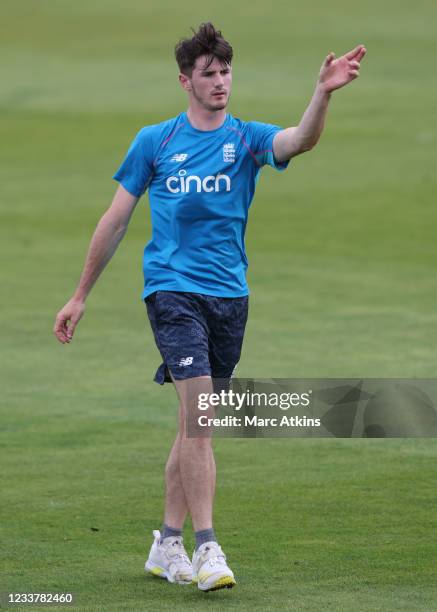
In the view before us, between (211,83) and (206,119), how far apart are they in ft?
0.55

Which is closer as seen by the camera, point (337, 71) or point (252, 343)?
point (337, 71)

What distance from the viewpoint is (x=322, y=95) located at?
6594 millimetres

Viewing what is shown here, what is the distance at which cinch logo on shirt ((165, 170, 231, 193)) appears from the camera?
22.7ft

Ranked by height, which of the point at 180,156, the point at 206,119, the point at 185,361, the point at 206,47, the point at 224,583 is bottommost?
the point at 224,583

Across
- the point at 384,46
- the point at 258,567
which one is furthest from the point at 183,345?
the point at 384,46

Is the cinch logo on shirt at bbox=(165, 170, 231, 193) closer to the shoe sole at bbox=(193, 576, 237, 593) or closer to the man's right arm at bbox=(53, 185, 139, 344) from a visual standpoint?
the man's right arm at bbox=(53, 185, 139, 344)

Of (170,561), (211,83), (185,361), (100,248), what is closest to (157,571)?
(170,561)

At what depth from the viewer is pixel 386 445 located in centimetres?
991

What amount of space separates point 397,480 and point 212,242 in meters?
2.54

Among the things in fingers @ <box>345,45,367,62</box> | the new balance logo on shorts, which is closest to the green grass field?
the new balance logo on shorts

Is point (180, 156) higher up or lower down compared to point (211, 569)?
higher up

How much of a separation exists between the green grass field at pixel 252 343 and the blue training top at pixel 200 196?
4.37 feet

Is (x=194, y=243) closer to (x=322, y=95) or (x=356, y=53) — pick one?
(x=322, y=95)

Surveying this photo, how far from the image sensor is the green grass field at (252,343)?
7203 millimetres
